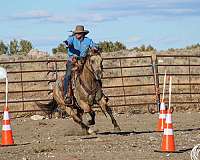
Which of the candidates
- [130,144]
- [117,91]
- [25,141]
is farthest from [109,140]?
[117,91]

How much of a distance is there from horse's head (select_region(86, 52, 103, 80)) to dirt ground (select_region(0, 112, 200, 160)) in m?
1.35

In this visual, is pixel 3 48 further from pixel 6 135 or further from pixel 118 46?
pixel 6 135

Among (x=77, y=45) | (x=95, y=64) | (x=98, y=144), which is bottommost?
(x=98, y=144)

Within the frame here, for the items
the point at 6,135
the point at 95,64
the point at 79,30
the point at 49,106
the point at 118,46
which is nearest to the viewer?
the point at 6,135

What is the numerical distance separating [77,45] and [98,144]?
130 inches

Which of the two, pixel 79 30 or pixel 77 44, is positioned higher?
pixel 79 30

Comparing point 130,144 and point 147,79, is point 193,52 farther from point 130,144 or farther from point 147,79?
point 130,144

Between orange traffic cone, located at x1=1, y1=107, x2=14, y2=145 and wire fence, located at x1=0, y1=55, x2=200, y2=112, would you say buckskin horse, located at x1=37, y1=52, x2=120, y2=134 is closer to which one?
orange traffic cone, located at x1=1, y1=107, x2=14, y2=145

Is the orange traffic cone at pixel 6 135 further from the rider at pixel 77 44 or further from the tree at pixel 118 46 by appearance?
the tree at pixel 118 46

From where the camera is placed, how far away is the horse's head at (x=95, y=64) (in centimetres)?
1298

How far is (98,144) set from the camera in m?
11.3

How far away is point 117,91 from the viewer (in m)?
28.2

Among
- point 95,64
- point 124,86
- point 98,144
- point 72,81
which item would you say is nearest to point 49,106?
point 72,81

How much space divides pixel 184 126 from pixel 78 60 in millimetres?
3891
